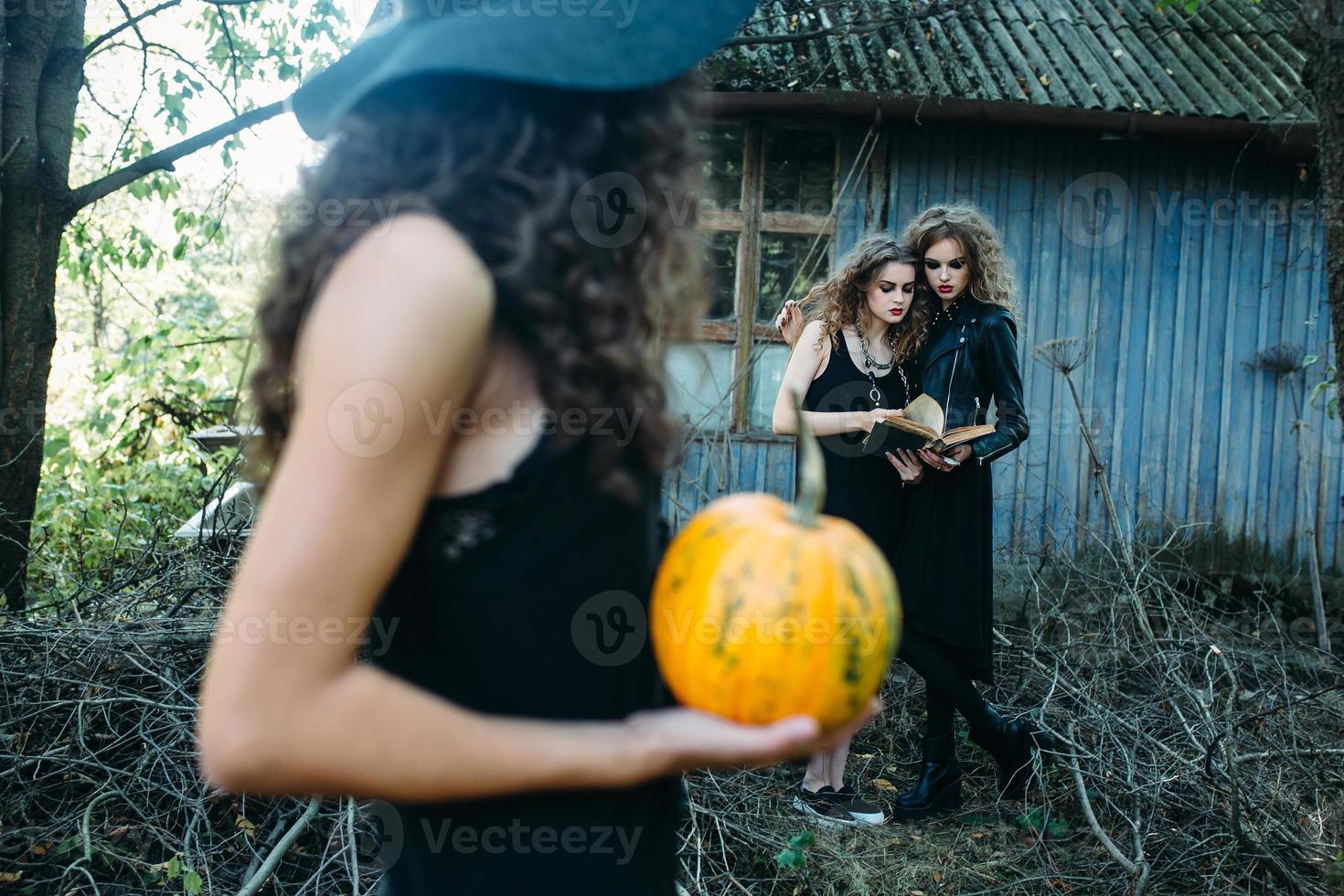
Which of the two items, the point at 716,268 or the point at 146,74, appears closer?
the point at 146,74

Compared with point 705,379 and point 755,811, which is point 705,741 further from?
point 705,379

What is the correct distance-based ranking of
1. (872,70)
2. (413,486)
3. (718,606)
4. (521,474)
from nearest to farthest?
(413,486)
(521,474)
(718,606)
(872,70)

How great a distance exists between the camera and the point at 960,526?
396cm

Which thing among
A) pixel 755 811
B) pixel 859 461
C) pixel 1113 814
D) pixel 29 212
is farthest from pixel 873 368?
pixel 29 212

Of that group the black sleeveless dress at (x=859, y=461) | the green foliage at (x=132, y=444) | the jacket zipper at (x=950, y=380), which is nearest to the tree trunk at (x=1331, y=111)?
the jacket zipper at (x=950, y=380)

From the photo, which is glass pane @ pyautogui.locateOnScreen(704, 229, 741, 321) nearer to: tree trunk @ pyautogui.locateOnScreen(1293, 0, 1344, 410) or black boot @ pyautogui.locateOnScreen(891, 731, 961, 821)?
black boot @ pyautogui.locateOnScreen(891, 731, 961, 821)

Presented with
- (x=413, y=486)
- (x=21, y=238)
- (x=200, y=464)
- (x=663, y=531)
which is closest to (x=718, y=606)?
(x=663, y=531)

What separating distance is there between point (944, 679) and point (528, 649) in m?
3.34

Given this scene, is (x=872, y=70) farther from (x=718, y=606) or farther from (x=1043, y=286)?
(x=718, y=606)

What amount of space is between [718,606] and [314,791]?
16.2 inches

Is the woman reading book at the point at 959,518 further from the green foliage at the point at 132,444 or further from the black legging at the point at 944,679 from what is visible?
the green foliage at the point at 132,444

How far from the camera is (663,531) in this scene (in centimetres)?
118

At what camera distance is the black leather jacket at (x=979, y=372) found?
3973mm

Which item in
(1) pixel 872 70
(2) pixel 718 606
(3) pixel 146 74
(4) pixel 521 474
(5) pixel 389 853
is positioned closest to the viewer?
(4) pixel 521 474
